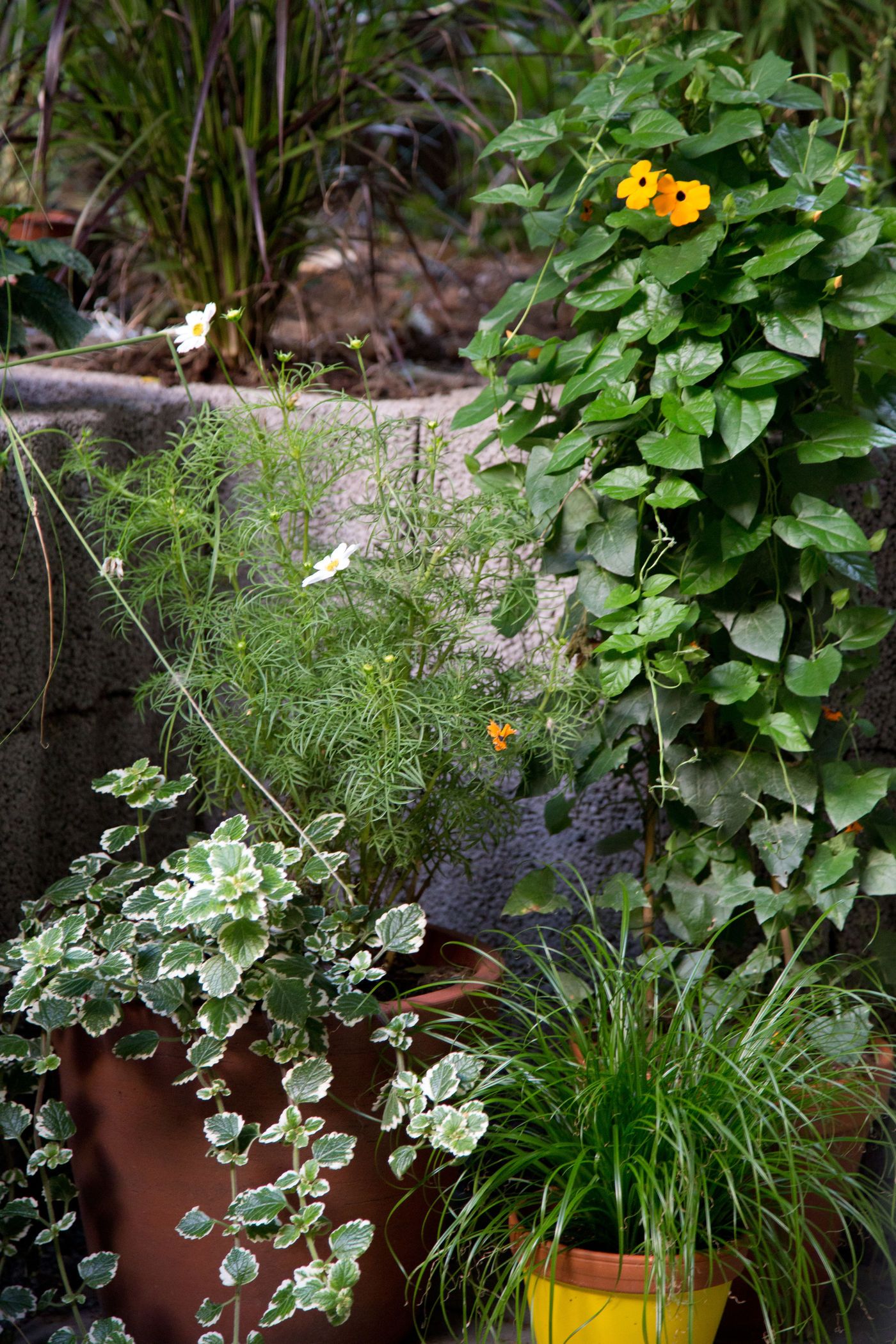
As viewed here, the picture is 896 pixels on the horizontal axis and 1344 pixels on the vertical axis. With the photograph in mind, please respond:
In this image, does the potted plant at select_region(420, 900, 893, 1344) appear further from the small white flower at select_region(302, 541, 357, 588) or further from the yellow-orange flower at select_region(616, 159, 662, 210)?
the yellow-orange flower at select_region(616, 159, 662, 210)

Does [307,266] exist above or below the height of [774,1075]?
above

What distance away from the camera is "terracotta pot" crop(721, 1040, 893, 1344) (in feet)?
4.14

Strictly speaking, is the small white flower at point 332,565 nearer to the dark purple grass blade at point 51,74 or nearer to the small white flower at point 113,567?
the small white flower at point 113,567

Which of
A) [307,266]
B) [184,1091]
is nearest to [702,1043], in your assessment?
[184,1091]

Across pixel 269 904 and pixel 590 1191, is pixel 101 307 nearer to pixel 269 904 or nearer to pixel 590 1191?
pixel 269 904

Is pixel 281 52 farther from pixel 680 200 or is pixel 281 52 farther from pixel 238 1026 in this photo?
pixel 238 1026

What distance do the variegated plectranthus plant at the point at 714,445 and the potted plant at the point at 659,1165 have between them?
19 centimetres

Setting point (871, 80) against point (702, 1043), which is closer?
point (702, 1043)

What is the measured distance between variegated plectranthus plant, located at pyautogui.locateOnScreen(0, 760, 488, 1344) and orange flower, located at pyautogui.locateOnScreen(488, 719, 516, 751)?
0.20 metres

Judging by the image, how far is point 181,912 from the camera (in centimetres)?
112

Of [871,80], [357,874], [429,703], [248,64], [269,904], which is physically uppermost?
[248,64]

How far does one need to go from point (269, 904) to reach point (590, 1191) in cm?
44

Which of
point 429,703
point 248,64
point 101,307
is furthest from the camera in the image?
point 101,307

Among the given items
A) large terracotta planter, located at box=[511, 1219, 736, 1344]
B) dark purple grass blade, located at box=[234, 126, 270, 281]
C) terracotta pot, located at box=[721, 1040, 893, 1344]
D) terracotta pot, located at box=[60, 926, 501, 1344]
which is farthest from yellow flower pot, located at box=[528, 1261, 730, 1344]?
dark purple grass blade, located at box=[234, 126, 270, 281]
